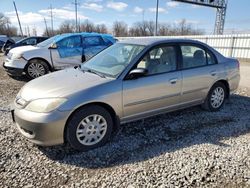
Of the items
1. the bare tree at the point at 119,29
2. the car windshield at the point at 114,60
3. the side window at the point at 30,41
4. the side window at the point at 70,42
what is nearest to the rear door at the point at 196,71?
the car windshield at the point at 114,60

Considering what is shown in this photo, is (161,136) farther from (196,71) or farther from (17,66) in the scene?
(17,66)

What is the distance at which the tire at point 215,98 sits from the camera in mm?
4695

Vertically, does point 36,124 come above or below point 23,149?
above

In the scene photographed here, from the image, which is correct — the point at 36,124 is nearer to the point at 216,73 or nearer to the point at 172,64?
the point at 172,64

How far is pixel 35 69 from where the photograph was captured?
297 inches

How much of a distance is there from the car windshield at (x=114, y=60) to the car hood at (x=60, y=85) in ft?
0.74

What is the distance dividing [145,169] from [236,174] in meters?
1.13

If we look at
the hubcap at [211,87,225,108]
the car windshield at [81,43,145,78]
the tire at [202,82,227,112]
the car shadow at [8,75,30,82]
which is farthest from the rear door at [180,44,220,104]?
the car shadow at [8,75,30,82]

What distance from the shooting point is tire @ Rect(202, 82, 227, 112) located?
4.70 metres

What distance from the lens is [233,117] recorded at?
4.56 m

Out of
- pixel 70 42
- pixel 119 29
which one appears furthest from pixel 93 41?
pixel 119 29

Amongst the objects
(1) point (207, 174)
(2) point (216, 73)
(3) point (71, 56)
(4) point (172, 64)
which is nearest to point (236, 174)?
(1) point (207, 174)

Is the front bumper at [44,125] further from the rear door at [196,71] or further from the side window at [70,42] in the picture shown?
the side window at [70,42]

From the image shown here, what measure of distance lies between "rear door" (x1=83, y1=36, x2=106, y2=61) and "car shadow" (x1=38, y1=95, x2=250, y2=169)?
15.3 ft
